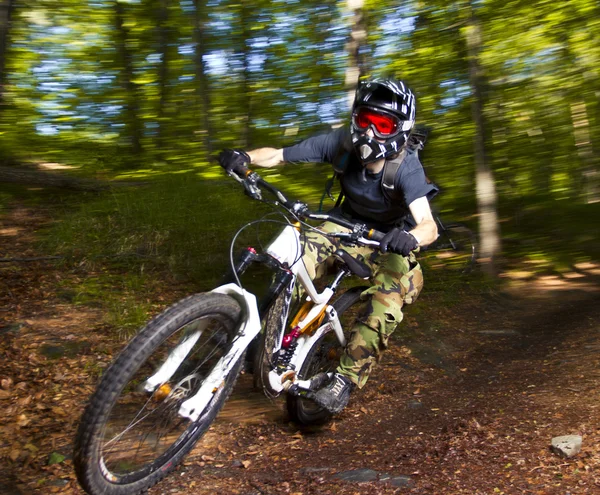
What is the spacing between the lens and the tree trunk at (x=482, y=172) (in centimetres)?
680

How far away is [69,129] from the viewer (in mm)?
6676

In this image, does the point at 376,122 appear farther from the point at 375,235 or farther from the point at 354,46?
the point at 354,46

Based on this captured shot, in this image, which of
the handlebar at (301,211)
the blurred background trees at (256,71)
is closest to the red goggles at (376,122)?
the handlebar at (301,211)

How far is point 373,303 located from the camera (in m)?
3.83

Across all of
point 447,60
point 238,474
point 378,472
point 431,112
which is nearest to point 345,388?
point 378,472

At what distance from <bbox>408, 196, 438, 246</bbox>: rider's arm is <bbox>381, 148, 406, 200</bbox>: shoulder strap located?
0.15 meters

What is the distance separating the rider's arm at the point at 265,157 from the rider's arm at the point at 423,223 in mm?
969

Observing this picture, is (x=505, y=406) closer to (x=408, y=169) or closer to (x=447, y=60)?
(x=408, y=169)

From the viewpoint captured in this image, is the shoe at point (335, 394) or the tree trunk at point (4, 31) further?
the tree trunk at point (4, 31)

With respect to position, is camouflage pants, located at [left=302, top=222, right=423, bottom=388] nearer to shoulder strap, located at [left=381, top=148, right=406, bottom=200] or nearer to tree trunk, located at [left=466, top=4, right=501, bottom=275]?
shoulder strap, located at [left=381, top=148, right=406, bottom=200]

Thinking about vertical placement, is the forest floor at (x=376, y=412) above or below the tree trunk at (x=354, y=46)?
below

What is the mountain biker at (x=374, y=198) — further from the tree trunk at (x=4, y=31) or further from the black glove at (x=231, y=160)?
the tree trunk at (x=4, y=31)

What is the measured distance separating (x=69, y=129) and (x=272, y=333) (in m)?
4.61

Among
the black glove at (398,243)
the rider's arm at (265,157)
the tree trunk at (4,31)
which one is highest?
the tree trunk at (4,31)
